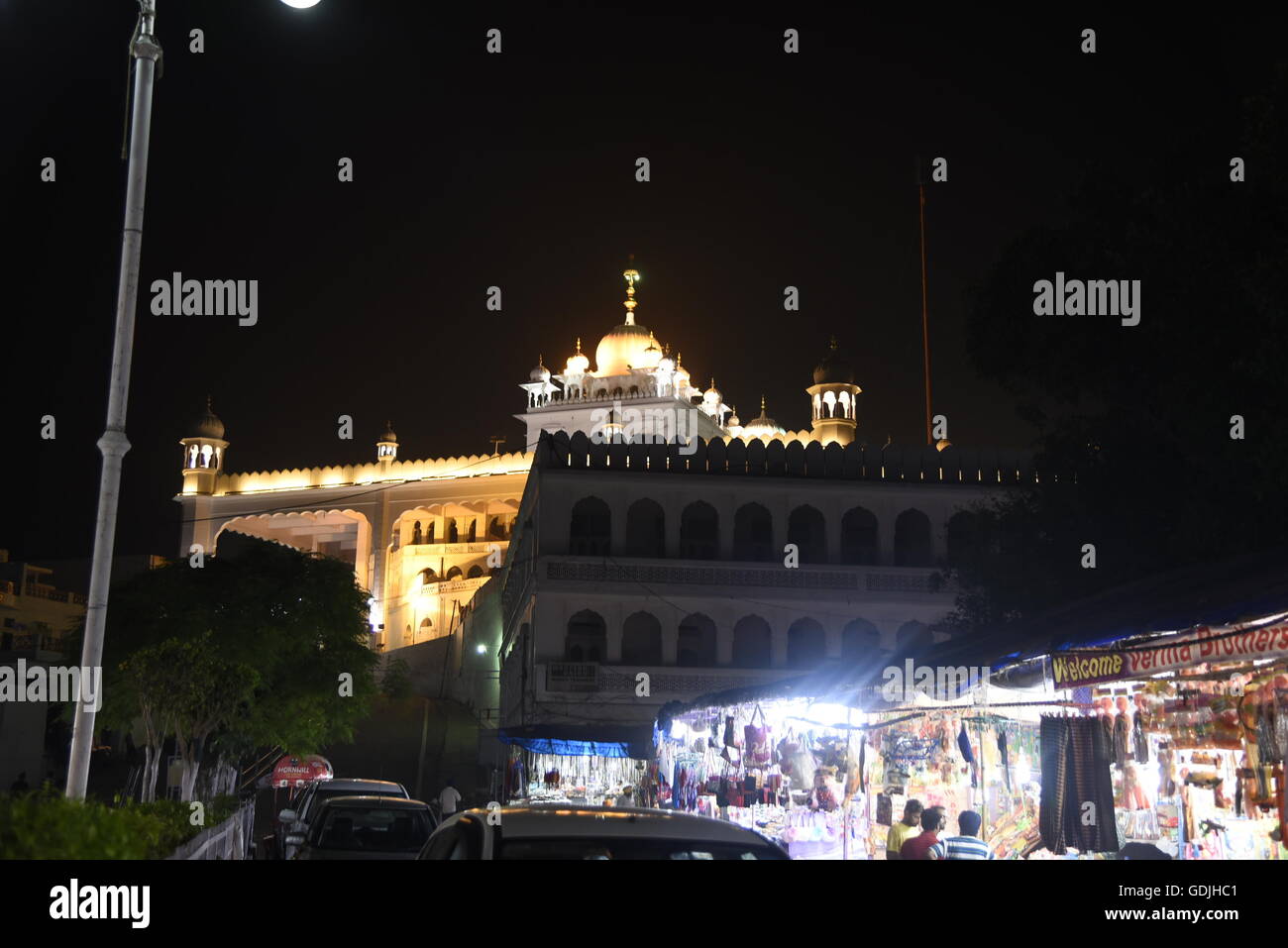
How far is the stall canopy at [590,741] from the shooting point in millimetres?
23266

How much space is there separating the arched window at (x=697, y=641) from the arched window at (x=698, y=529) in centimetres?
193

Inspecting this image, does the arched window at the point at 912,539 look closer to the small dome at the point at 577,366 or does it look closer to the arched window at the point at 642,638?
the arched window at the point at 642,638

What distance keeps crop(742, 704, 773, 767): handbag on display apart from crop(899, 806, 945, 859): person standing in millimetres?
5674

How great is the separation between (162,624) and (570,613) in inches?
402

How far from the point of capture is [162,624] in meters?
29.6

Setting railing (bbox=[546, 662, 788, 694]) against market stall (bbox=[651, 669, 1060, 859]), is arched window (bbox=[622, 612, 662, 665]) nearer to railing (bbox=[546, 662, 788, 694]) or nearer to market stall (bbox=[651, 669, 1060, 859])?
railing (bbox=[546, 662, 788, 694])

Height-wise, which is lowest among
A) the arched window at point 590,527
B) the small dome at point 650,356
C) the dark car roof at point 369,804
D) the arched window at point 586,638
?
the dark car roof at point 369,804

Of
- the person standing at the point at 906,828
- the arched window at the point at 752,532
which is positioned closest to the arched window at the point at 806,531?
the arched window at the point at 752,532

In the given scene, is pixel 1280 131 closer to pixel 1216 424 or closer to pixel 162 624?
pixel 1216 424

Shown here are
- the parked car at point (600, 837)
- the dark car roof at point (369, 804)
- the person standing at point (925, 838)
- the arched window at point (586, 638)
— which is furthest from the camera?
the arched window at point (586, 638)

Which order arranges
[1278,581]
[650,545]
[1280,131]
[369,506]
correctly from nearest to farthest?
[1278,581] < [1280,131] < [650,545] < [369,506]

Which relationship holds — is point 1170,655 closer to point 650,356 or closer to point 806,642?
point 806,642
